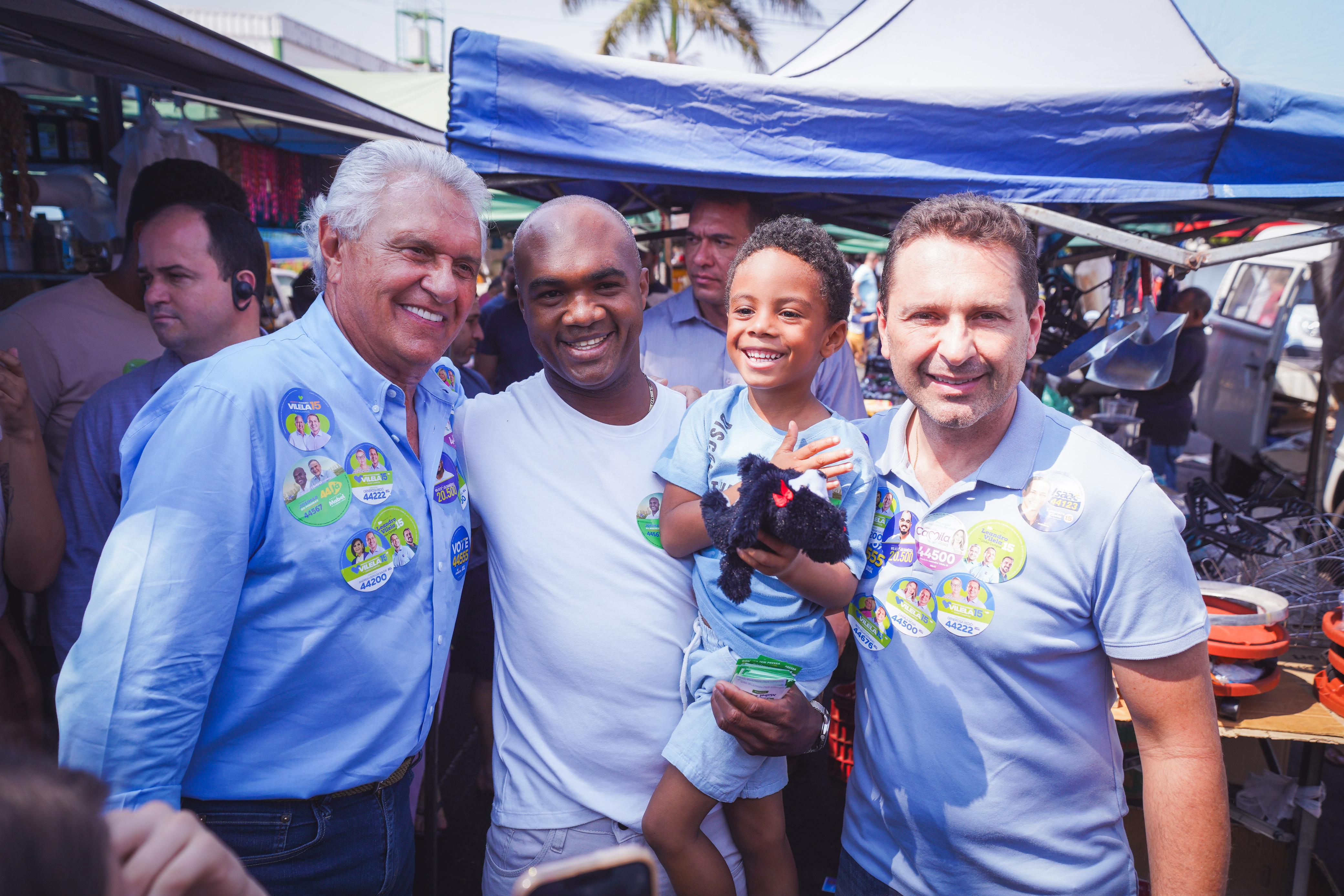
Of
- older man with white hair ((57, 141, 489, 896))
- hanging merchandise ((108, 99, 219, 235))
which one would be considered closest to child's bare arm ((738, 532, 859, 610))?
older man with white hair ((57, 141, 489, 896))

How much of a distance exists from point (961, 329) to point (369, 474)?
1.35 m

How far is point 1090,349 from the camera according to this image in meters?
3.74

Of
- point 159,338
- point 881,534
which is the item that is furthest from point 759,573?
point 159,338

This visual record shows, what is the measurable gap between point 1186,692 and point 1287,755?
3237 millimetres

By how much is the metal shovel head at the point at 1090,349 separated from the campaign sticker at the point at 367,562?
3201 millimetres

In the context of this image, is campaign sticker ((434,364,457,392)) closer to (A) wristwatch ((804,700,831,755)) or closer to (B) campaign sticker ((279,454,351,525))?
(B) campaign sticker ((279,454,351,525))

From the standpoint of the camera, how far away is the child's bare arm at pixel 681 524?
1.85m

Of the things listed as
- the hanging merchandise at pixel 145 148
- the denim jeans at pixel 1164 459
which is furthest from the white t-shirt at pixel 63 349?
the denim jeans at pixel 1164 459

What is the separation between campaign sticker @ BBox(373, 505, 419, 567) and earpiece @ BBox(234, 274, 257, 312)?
5.46ft

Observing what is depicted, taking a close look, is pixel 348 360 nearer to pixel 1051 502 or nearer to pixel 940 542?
pixel 940 542

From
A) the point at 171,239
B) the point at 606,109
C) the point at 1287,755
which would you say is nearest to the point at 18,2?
the point at 171,239

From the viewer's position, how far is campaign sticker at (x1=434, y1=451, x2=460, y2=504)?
1862 millimetres

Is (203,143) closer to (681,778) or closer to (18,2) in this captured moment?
(18,2)

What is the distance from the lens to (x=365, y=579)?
161 centimetres
